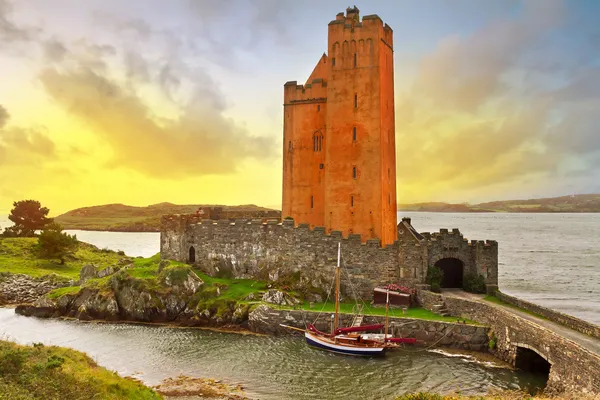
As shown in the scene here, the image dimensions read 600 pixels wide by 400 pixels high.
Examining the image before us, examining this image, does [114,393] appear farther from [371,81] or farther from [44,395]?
[371,81]

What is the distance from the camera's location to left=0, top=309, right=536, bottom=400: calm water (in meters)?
24.2

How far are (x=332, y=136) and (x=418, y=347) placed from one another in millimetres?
18269

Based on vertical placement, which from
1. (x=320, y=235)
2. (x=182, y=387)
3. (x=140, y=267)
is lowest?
(x=182, y=387)

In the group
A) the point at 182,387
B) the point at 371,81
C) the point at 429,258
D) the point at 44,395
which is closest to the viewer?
the point at 44,395

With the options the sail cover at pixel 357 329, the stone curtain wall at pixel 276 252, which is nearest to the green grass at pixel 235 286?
the stone curtain wall at pixel 276 252

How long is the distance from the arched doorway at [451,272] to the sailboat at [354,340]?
9.51 meters

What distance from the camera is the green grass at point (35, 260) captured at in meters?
55.6

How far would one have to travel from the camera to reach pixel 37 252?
61.7m

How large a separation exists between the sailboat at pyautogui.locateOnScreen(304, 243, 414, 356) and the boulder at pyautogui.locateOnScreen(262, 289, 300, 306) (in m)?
4.03

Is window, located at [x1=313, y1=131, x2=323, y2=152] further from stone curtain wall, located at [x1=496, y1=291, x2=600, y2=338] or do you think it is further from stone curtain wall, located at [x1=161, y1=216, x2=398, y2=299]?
stone curtain wall, located at [x1=496, y1=291, x2=600, y2=338]

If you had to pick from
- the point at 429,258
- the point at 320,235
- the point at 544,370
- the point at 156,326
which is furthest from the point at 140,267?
the point at 544,370

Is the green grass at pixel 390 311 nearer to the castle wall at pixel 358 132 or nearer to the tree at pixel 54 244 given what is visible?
the castle wall at pixel 358 132

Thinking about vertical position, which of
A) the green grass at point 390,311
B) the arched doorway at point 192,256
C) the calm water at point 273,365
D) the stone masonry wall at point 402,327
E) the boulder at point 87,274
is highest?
the arched doorway at point 192,256

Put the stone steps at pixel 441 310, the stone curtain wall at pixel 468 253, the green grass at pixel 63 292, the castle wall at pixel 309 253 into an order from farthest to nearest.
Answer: the green grass at pixel 63 292 → the stone curtain wall at pixel 468 253 → the castle wall at pixel 309 253 → the stone steps at pixel 441 310
